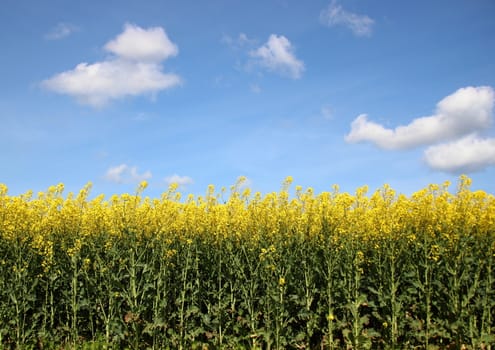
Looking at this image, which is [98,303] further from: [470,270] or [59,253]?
[470,270]

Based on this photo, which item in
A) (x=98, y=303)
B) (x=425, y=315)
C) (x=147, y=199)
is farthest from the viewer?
(x=147, y=199)

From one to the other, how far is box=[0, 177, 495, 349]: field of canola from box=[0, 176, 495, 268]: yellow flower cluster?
33mm

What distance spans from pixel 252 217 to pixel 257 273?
1.46 metres

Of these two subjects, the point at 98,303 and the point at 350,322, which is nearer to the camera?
the point at 350,322

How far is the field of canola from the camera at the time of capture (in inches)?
359

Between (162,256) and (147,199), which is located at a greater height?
(147,199)

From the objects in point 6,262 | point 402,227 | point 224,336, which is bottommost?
point 224,336

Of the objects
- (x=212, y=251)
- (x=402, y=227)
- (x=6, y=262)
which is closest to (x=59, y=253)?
(x=6, y=262)

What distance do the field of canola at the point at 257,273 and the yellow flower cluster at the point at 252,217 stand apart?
0.11 ft

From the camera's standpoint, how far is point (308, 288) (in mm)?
9398

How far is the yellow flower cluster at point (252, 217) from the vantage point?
962 centimetres

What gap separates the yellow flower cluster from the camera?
379 inches

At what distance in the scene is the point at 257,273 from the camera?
9523mm

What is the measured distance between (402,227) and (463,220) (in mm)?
1239
